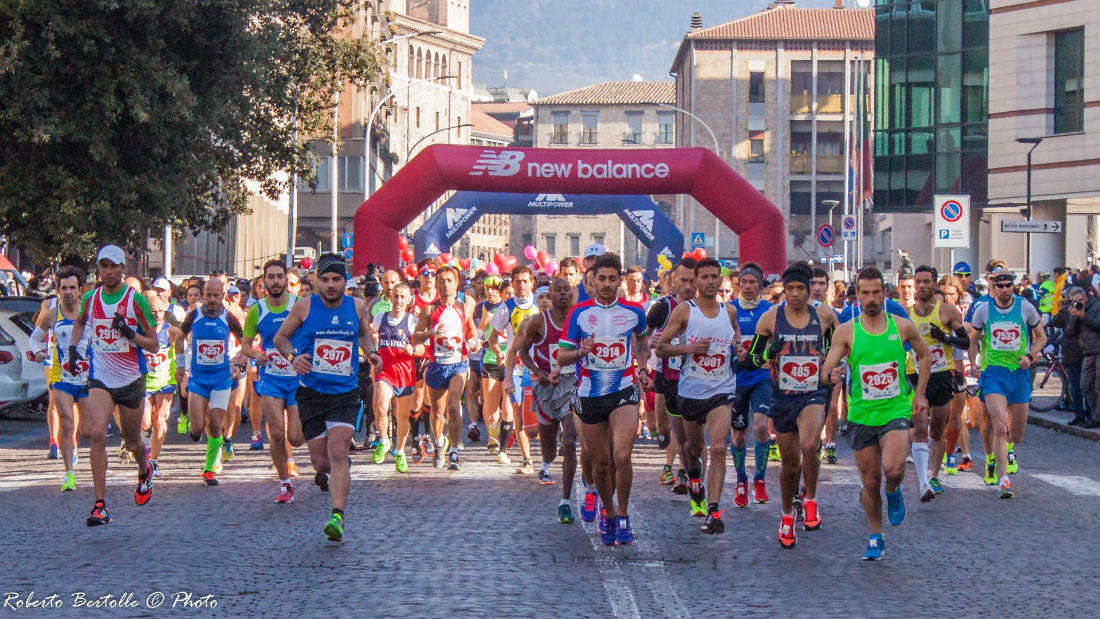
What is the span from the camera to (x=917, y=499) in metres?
12.2

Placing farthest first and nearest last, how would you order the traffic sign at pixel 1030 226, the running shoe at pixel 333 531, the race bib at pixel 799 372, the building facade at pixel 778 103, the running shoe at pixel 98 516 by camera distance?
the building facade at pixel 778 103 < the traffic sign at pixel 1030 226 < the running shoe at pixel 98 516 < the race bib at pixel 799 372 < the running shoe at pixel 333 531

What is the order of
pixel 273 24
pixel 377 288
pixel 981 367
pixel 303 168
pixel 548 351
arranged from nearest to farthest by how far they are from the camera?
pixel 548 351 → pixel 981 367 → pixel 377 288 → pixel 273 24 → pixel 303 168

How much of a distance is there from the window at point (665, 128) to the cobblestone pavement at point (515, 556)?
10143 cm

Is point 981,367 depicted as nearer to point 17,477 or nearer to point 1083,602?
point 1083,602

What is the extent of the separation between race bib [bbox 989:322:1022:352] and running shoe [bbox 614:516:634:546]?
488cm

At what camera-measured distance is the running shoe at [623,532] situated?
9680mm

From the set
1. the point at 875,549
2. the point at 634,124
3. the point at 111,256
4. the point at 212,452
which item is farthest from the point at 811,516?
the point at 634,124

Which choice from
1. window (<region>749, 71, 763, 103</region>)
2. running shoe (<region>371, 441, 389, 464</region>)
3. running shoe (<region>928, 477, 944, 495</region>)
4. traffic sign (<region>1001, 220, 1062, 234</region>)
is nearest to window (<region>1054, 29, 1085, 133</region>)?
traffic sign (<region>1001, 220, 1062, 234</region>)

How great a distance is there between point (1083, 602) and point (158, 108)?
17.4 metres

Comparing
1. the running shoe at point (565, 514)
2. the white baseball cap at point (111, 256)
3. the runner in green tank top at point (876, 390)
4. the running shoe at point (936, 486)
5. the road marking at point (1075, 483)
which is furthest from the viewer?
the road marking at point (1075, 483)

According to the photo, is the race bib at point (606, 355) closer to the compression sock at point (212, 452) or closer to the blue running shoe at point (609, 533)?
the blue running shoe at point (609, 533)

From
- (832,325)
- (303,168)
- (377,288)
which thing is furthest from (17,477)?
(303,168)

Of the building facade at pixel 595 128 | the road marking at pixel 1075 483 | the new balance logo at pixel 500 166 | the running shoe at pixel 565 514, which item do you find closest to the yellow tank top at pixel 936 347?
the road marking at pixel 1075 483

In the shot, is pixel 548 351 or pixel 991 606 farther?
pixel 548 351
